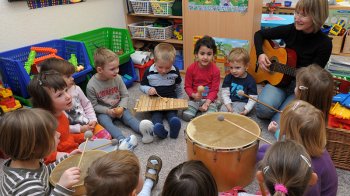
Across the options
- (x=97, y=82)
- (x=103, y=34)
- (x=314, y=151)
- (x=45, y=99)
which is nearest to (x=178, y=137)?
(x=97, y=82)

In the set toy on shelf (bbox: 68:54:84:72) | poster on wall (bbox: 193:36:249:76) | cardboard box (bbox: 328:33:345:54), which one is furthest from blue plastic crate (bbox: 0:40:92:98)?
cardboard box (bbox: 328:33:345:54)

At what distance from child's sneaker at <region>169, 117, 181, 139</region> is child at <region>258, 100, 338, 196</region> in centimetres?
85

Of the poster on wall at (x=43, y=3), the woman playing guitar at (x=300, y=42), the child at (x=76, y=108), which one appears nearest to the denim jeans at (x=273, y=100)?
the woman playing guitar at (x=300, y=42)

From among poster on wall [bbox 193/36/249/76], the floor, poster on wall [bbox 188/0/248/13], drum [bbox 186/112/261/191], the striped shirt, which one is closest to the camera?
the striped shirt

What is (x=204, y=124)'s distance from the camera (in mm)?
1487

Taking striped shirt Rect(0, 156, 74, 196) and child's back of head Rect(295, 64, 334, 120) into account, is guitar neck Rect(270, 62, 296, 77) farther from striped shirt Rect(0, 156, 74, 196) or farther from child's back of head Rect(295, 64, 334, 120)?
striped shirt Rect(0, 156, 74, 196)

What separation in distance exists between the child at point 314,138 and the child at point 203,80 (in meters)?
1.07

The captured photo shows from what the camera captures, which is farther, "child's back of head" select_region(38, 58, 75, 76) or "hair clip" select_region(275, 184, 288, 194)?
"child's back of head" select_region(38, 58, 75, 76)

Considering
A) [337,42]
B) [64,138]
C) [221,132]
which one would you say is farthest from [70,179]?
[337,42]

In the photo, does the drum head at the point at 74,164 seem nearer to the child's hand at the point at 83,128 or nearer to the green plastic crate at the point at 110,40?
the child's hand at the point at 83,128

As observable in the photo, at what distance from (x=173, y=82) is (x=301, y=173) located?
1503mm

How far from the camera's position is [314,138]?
1.07 m

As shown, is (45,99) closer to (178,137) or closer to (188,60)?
(178,137)

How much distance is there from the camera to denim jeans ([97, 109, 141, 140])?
1939 millimetres
